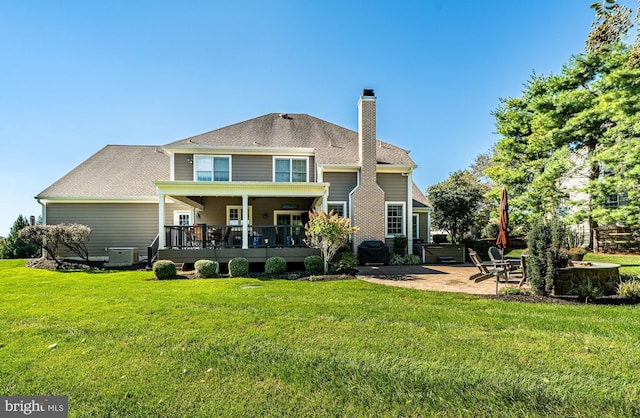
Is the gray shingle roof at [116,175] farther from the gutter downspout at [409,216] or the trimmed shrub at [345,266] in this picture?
the gutter downspout at [409,216]

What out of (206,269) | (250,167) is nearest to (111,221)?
(250,167)

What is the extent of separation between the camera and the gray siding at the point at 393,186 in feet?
53.6

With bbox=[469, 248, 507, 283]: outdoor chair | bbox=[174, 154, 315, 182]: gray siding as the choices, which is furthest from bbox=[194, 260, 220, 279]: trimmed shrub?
bbox=[469, 248, 507, 283]: outdoor chair

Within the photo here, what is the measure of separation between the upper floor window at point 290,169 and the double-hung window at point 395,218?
15.3 ft

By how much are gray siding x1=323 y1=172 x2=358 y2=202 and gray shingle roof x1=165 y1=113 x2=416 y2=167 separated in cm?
69

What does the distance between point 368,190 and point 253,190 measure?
5627 millimetres

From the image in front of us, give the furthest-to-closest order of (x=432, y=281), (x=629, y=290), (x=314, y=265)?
(x=314, y=265) < (x=432, y=281) < (x=629, y=290)

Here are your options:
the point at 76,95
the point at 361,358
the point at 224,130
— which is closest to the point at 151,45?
the point at 76,95

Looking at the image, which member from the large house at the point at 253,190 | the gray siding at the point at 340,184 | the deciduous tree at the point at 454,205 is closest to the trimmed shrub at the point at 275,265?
the large house at the point at 253,190

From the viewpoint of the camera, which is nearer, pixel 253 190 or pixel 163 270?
pixel 163 270

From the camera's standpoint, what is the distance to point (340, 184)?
52.1 feet

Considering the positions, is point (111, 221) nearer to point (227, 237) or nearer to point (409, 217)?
point (227, 237)

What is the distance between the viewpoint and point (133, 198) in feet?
54.5

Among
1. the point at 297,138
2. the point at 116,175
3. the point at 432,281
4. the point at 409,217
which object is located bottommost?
the point at 432,281
